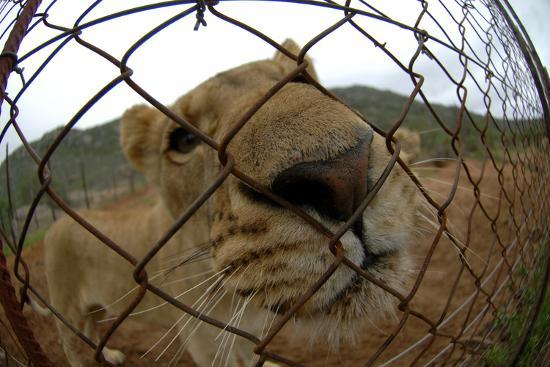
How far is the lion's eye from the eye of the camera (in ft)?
8.79

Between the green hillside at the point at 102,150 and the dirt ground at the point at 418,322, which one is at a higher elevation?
the green hillside at the point at 102,150

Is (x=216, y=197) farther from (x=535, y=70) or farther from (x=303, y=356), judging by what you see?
(x=303, y=356)

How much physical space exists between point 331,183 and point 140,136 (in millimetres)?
2681

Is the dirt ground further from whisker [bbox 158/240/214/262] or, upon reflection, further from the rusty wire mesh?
whisker [bbox 158/240/214/262]

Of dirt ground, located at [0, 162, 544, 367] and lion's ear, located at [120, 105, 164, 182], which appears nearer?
lion's ear, located at [120, 105, 164, 182]

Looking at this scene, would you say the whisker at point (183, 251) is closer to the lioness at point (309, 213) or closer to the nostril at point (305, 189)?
the lioness at point (309, 213)

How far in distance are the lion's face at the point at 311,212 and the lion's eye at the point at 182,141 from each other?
1.11m

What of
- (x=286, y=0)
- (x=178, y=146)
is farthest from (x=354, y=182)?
(x=178, y=146)

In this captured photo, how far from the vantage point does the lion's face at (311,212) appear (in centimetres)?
106

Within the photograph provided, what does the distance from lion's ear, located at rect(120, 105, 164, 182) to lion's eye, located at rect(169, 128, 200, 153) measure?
50 centimetres

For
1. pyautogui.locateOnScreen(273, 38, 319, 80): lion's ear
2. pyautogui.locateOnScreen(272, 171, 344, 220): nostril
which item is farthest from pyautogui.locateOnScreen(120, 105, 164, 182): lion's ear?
pyautogui.locateOnScreen(272, 171, 344, 220): nostril

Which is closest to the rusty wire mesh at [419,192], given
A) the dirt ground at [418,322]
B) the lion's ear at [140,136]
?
the dirt ground at [418,322]

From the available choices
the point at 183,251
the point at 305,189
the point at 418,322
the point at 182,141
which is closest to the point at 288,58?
the point at 182,141

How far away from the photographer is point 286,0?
998 mm
